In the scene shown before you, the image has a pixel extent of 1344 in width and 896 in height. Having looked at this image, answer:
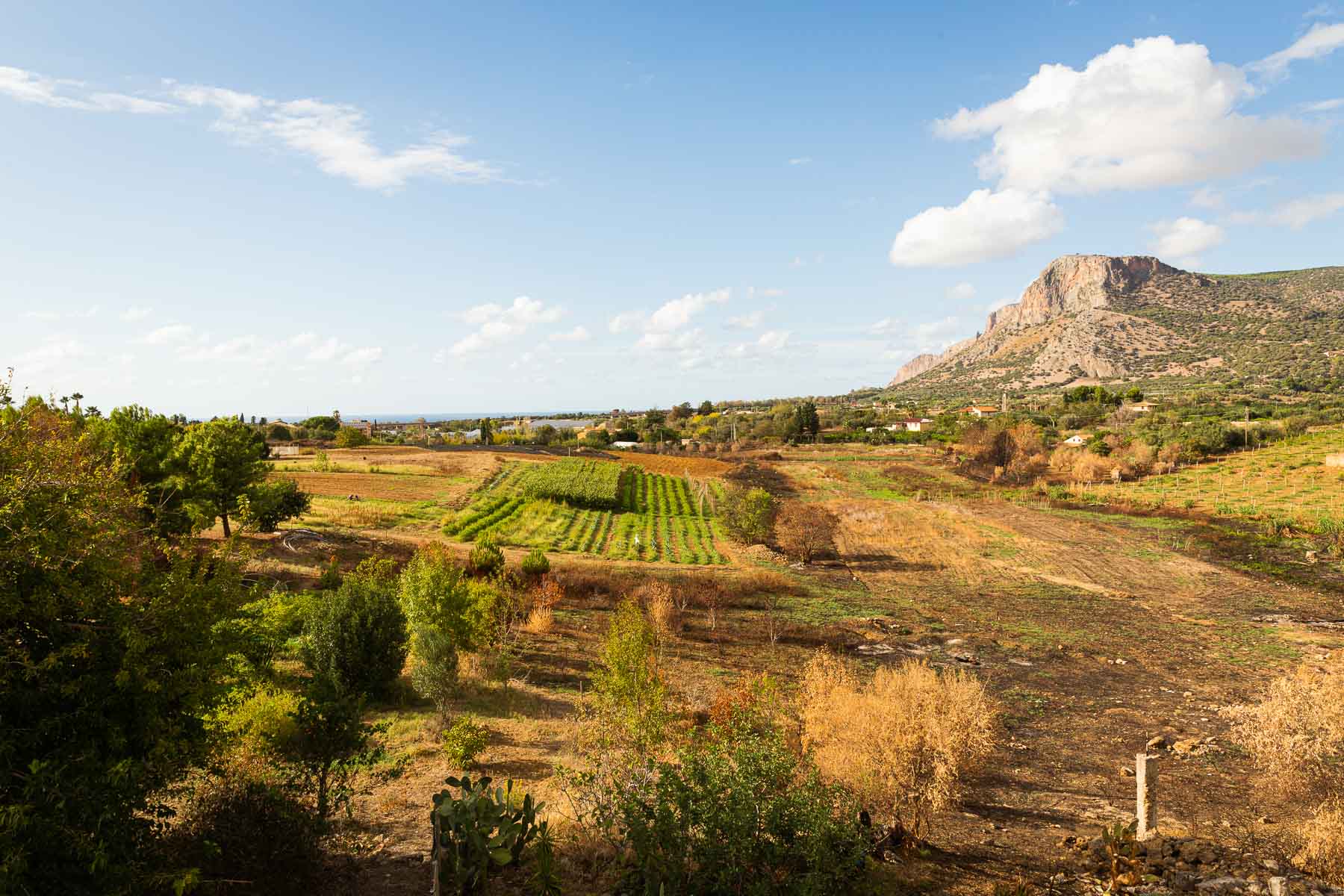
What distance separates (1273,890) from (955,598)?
31587 millimetres

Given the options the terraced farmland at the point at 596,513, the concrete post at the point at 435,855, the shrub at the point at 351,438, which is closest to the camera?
the concrete post at the point at 435,855

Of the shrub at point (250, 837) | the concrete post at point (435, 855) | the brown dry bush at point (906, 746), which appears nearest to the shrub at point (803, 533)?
the brown dry bush at point (906, 746)

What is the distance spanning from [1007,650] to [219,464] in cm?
4150

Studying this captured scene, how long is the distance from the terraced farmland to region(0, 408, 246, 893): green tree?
118 ft

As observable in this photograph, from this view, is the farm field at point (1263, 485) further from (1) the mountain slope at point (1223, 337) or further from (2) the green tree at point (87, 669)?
(2) the green tree at point (87, 669)

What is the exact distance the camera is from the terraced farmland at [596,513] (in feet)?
173

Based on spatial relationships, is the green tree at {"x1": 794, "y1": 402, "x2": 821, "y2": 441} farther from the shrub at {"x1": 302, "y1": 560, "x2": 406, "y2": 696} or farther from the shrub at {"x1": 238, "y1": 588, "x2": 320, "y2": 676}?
the shrub at {"x1": 302, "y1": 560, "x2": 406, "y2": 696}

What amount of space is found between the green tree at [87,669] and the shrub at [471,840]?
3.65 meters

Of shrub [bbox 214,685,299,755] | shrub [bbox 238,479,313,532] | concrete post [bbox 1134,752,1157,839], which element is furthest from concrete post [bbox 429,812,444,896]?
shrub [bbox 238,479,313,532]

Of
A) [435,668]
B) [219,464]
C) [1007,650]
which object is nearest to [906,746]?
[435,668]

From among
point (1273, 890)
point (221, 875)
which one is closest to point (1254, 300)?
point (1273, 890)

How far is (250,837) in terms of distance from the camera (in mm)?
10062

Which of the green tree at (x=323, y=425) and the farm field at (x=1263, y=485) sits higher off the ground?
the green tree at (x=323, y=425)

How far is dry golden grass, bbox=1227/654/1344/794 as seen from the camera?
14.1 m
